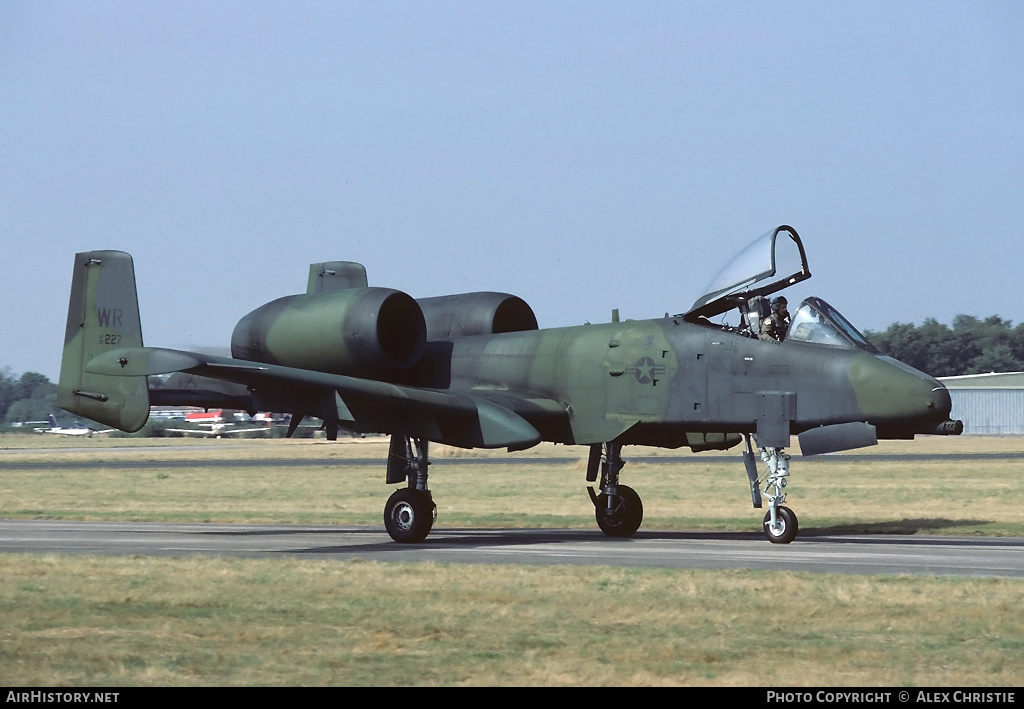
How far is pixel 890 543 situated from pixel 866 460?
123ft

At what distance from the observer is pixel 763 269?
68.6 ft

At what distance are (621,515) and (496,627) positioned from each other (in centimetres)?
1152

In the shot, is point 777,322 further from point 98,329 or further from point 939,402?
point 98,329

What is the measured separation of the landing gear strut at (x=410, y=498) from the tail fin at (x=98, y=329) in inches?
173

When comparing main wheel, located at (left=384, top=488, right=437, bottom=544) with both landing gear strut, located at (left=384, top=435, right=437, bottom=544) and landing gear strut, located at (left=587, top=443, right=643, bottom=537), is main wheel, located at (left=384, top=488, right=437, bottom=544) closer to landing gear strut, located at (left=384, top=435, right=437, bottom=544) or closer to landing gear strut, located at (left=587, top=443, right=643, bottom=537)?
landing gear strut, located at (left=384, top=435, right=437, bottom=544)

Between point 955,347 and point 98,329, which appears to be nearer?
point 98,329

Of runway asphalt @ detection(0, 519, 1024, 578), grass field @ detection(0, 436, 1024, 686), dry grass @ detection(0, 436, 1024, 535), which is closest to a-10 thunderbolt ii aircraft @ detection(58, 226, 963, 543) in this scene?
runway asphalt @ detection(0, 519, 1024, 578)

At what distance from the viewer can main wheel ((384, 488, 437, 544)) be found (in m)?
22.0

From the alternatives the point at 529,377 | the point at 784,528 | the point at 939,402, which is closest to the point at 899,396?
the point at 939,402

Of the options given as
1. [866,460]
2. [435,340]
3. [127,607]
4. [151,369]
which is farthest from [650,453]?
[127,607]

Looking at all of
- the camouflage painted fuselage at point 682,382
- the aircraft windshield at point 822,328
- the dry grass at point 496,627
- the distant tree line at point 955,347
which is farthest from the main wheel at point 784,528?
the distant tree line at point 955,347

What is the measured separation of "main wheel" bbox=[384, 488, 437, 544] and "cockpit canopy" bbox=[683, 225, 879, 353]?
531 cm

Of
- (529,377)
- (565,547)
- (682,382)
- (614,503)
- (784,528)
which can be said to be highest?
(529,377)
